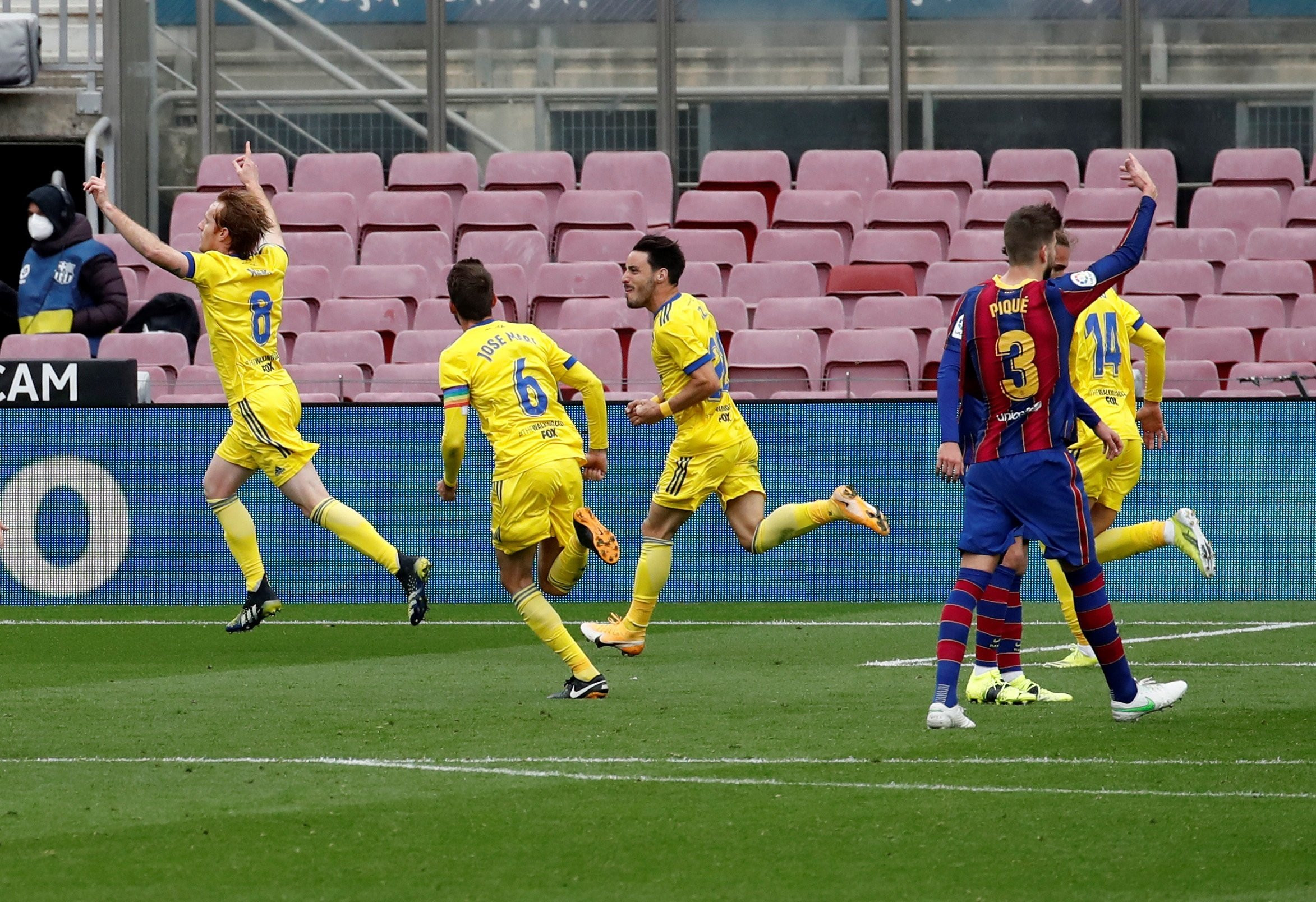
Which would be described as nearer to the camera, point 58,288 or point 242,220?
point 242,220

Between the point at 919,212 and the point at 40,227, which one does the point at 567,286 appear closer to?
the point at 919,212

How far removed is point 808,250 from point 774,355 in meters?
2.16

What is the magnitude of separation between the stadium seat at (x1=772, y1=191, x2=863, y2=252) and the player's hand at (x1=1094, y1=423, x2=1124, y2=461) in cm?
857


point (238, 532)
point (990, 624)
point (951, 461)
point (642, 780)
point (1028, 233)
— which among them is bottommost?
point (642, 780)

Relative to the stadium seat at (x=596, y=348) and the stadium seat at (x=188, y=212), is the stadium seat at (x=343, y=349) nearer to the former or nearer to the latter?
the stadium seat at (x=596, y=348)

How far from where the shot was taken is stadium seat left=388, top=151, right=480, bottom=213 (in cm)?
1684

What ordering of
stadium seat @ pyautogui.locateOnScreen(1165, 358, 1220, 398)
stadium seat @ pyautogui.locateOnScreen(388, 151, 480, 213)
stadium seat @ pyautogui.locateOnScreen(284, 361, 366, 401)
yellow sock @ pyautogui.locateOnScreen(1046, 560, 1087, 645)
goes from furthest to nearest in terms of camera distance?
stadium seat @ pyautogui.locateOnScreen(388, 151, 480, 213), stadium seat @ pyautogui.locateOnScreen(1165, 358, 1220, 398), stadium seat @ pyautogui.locateOnScreen(284, 361, 366, 401), yellow sock @ pyautogui.locateOnScreen(1046, 560, 1087, 645)

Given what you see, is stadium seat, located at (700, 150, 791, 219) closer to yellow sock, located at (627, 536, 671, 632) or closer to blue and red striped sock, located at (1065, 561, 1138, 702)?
yellow sock, located at (627, 536, 671, 632)

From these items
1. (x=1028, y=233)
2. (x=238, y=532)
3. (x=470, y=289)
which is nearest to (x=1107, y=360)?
(x=1028, y=233)

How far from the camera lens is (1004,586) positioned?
7.72 meters

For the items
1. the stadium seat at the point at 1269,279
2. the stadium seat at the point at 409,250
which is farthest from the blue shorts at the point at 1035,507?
the stadium seat at the point at 409,250

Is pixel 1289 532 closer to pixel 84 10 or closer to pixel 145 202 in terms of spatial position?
pixel 145 202

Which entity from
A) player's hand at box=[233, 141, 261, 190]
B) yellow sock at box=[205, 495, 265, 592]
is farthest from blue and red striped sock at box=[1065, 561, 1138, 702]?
player's hand at box=[233, 141, 261, 190]

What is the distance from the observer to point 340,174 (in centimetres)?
1730
